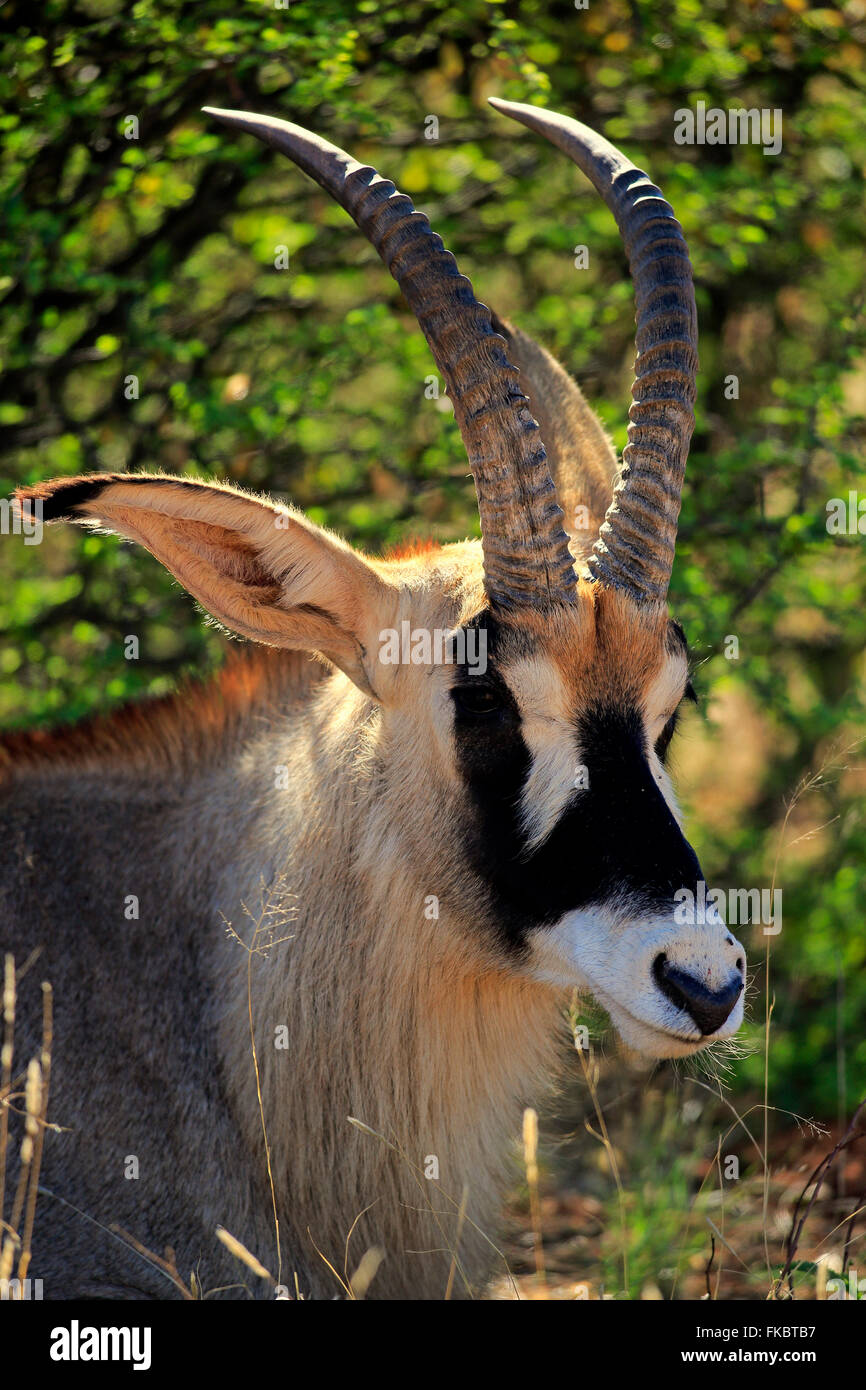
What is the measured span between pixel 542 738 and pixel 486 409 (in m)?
1.07

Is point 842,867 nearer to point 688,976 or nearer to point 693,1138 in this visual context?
point 693,1138

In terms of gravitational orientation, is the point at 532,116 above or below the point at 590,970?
above

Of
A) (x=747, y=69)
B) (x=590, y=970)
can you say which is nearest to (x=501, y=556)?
(x=590, y=970)

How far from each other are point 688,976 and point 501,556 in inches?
55.4

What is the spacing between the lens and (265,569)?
4.77 metres

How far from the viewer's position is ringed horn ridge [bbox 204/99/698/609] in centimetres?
451

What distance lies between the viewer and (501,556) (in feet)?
14.8

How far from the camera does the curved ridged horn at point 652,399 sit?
15.3 feet

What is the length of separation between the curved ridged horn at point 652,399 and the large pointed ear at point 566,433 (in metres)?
0.59
